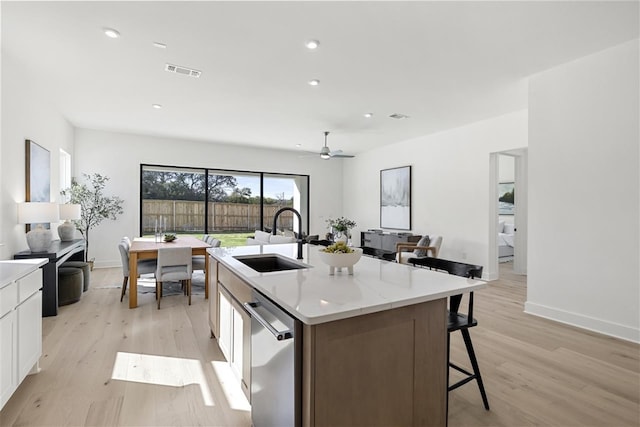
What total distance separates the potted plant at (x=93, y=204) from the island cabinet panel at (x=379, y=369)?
Result: 20.7 ft

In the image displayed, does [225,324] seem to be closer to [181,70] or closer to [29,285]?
[29,285]

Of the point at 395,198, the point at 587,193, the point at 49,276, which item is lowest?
the point at 49,276

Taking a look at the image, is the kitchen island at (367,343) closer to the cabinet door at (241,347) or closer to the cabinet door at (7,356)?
the cabinet door at (241,347)

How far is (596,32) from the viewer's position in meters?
2.86

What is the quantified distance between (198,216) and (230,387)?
5.95 m

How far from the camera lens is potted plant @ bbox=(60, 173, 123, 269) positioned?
6074 millimetres

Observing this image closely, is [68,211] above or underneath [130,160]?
underneath

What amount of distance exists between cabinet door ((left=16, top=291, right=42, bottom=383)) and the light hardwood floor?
0.63ft

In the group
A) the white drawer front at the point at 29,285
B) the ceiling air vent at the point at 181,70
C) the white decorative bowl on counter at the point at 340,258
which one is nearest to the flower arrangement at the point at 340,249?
the white decorative bowl on counter at the point at 340,258

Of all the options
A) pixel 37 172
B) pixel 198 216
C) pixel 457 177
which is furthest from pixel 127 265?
pixel 457 177

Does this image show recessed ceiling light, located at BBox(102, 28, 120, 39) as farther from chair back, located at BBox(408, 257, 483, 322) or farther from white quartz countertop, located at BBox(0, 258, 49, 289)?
chair back, located at BBox(408, 257, 483, 322)

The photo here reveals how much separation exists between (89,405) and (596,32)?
4.91 m

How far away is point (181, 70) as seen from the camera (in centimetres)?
361

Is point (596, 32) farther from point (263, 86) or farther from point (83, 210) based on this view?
point (83, 210)
